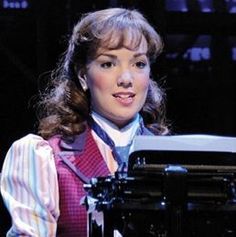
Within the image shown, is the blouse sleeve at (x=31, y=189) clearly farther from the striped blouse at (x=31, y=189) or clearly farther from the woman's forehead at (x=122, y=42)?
the woman's forehead at (x=122, y=42)

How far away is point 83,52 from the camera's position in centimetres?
125

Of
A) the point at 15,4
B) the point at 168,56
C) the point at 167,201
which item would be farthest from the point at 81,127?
the point at 168,56

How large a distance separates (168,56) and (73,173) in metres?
1.52

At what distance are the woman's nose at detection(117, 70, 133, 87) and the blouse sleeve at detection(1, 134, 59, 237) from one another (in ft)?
0.57

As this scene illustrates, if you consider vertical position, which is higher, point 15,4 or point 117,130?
point 15,4

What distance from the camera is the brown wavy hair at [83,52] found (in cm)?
120

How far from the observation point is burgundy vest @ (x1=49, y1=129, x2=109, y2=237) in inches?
44.3

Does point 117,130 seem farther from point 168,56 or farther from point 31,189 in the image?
point 168,56

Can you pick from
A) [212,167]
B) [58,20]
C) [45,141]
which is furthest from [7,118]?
[212,167]

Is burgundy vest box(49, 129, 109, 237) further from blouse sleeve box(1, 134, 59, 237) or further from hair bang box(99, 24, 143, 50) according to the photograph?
hair bang box(99, 24, 143, 50)

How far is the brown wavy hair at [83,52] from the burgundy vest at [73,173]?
0.03m

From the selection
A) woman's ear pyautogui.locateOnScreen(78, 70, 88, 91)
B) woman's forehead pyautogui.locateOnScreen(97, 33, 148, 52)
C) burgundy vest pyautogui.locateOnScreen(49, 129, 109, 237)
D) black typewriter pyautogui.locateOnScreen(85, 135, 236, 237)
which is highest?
woman's forehead pyautogui.locateOnScreen(97, 33, 148, 52)

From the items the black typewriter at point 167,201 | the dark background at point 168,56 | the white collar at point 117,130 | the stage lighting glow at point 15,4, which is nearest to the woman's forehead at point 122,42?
the white collar at point 117,130

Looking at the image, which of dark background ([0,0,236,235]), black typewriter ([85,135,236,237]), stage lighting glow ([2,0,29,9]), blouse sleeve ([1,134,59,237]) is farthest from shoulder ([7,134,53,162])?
stage lighting glow ([2,0,29,9])
